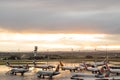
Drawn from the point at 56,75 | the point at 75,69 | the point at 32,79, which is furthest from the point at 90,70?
the point at 32,79

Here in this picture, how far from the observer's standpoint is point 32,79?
245 feet

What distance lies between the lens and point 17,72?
9412 centimetres

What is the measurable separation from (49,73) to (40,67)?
94.9 feet

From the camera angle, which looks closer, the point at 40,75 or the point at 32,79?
the point at 32,79

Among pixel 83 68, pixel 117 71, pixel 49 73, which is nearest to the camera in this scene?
pixel 49 73

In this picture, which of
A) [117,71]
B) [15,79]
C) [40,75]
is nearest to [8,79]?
[15,79]

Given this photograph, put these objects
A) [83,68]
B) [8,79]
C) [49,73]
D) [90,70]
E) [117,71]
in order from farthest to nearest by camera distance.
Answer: [83,68] < [90,70] < [117,71] < [49,73] < [8,79]

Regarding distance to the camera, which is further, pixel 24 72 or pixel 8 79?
pixel 24 72

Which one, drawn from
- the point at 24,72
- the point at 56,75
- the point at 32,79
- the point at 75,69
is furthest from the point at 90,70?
the point at 32,79

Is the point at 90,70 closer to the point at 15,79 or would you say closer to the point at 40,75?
the point at 40,75

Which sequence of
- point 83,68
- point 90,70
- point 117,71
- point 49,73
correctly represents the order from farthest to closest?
point 83,68 → point 90,70 → point 117,71 → point 49,73

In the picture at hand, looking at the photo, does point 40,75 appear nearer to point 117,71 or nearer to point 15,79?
point 15,79

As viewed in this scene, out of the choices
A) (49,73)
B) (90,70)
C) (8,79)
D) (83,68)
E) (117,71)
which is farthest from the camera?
(83,68)

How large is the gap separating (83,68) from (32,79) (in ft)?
125
